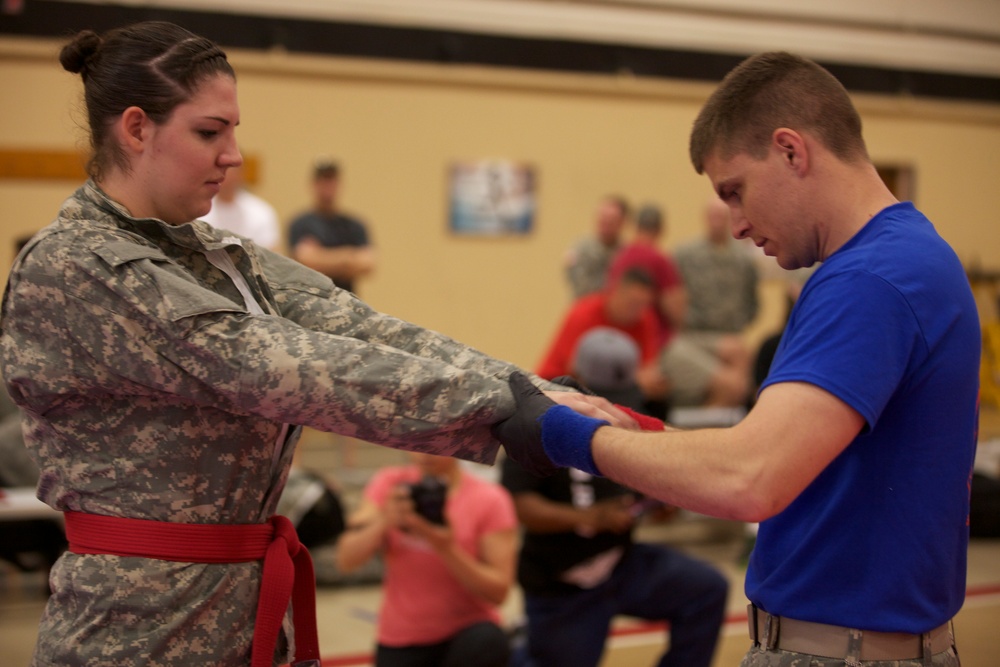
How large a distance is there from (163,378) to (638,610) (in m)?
2.44

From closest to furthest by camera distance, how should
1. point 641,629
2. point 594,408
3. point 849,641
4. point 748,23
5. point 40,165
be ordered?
point 849,641, point 594,408, point 641,629, point 40,165, point 748,23

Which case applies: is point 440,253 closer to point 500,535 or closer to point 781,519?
point 500,535

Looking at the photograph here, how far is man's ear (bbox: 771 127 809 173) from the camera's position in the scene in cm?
158

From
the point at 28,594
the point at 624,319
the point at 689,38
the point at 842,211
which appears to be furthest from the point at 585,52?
the point at 842,211

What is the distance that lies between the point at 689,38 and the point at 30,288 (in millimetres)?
8649

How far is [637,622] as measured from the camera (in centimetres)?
475

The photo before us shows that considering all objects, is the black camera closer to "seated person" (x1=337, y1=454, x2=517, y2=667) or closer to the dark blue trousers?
"seated person" (x1=337, y1=454, x2=517, y2=667)

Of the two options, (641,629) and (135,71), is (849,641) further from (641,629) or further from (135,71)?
(641,629)

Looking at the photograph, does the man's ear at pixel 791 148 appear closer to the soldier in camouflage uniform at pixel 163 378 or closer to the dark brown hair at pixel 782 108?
the dark brown hair at pixel 782 108

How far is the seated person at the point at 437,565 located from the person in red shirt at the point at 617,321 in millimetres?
1856

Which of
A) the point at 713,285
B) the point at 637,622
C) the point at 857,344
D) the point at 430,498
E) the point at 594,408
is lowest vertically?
the point at 637,622

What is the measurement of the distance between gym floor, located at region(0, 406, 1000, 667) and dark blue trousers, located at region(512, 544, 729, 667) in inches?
24.5

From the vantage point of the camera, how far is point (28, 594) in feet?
15.8

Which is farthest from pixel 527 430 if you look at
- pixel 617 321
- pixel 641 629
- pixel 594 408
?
pixel 617 321
